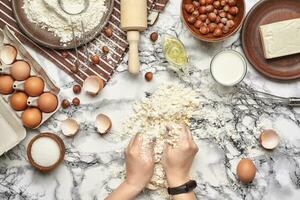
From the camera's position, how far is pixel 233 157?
158 centimetres

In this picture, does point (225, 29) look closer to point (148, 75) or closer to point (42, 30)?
point (148, 75)

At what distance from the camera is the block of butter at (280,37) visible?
1513 mm

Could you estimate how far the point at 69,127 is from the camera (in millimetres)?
1546

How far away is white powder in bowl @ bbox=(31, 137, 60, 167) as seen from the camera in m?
1.50

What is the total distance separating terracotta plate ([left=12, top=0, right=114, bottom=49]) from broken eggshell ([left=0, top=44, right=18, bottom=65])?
0.06 m

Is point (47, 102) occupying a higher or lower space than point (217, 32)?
lower

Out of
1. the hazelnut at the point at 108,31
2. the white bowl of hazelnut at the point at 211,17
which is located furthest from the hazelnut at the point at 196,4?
the hazelnut at the point at 108,31

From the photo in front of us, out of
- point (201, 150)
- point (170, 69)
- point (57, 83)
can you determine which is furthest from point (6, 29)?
point (201, 150)

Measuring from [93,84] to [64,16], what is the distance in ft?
0.64

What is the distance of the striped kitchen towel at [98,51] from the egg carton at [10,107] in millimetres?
43

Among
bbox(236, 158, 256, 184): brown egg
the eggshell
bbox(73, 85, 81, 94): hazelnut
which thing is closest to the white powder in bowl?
the eggshell

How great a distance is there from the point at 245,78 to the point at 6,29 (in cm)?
66

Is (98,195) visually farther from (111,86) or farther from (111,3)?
(111,3)

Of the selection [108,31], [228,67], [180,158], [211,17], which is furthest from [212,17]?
[180,158]
